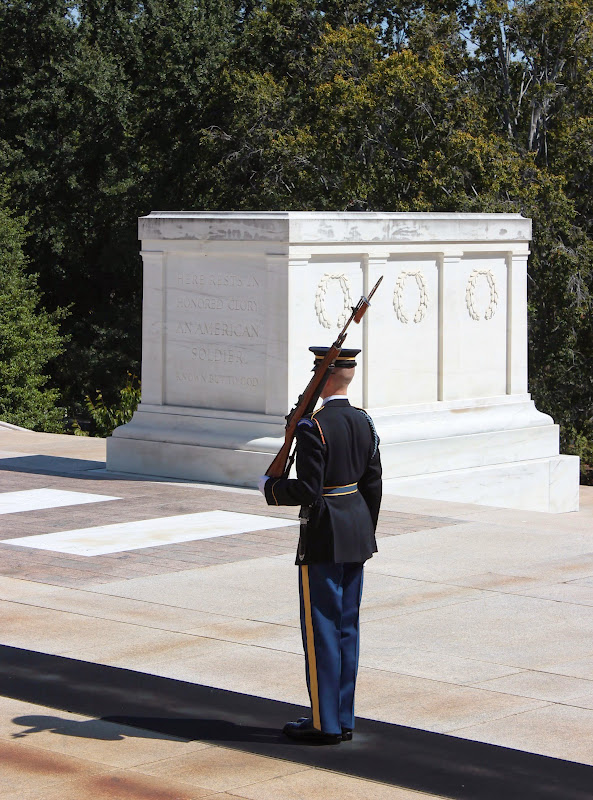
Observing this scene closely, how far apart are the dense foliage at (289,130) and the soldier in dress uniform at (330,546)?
20546 mm

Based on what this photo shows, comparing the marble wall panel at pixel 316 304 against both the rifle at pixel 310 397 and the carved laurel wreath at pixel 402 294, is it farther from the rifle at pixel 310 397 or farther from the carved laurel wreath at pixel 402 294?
the rifle at pixel 310 397

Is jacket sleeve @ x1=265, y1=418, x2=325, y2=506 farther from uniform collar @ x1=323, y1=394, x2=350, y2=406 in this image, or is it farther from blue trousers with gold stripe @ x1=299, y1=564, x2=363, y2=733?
blue trousers with gold stripe @ x1=299, y1=564, x2=363, y2=733

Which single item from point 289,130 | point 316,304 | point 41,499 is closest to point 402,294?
point 316,304

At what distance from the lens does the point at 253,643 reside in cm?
725

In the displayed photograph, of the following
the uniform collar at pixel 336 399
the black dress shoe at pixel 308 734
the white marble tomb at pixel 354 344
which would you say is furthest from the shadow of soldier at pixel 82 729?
the white marble tomb at pixel 354 344

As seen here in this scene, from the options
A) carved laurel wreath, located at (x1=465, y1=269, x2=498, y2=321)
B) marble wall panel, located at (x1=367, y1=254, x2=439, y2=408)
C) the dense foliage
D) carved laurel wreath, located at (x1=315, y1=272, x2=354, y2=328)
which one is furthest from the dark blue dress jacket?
the dense foliage

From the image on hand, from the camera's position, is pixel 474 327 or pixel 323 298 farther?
pixel 474 327

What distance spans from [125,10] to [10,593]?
30.6 meters

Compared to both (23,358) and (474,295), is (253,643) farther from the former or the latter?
(23,358)

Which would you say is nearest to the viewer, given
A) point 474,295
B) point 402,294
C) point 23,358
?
point 402,294

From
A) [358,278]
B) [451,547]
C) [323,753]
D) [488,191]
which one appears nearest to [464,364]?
[358,278]

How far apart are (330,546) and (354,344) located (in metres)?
7.53

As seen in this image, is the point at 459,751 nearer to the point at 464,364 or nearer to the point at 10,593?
the point at 10,593

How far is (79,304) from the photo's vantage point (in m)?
36.8
